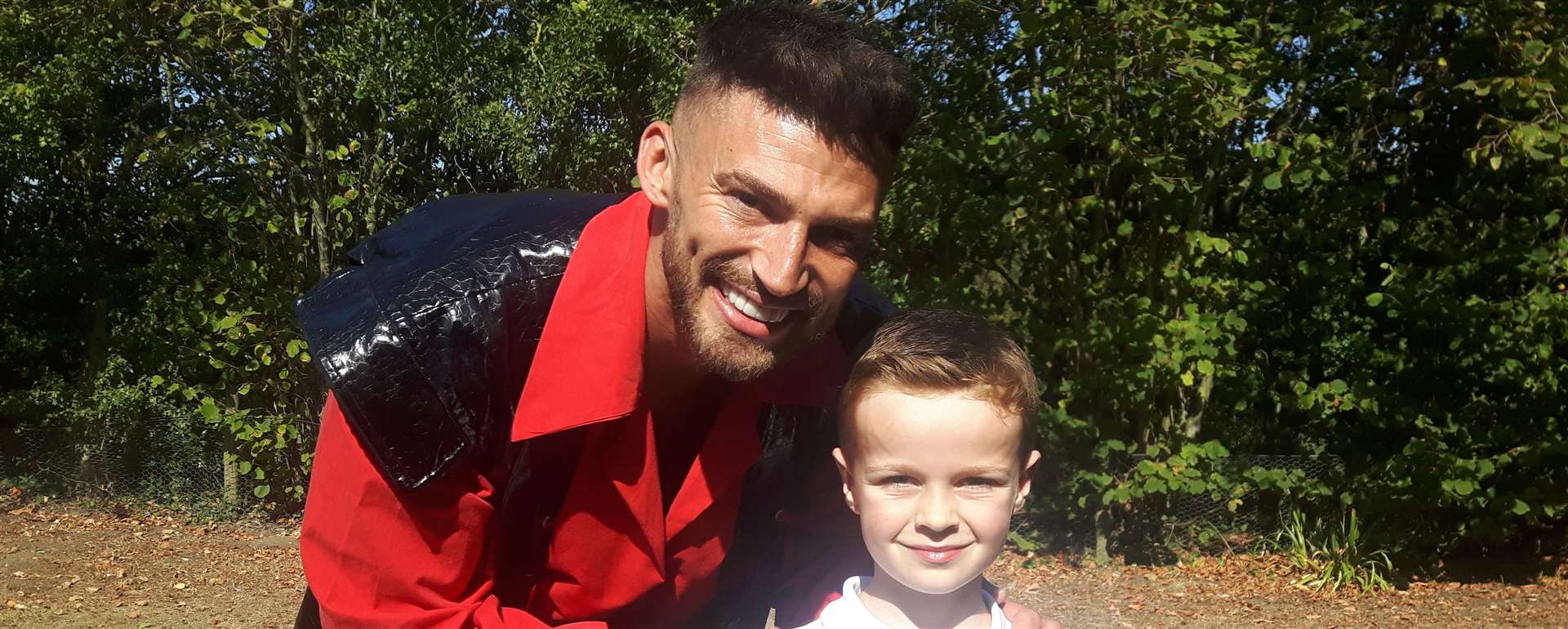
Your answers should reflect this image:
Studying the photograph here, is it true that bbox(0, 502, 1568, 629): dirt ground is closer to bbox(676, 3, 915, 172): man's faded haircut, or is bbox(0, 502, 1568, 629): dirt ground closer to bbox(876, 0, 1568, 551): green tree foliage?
bbox(876, 0, 1568, 551): green tree foliage

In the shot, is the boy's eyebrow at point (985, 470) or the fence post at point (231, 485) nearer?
the boy's eyebrow at point (985, 470)

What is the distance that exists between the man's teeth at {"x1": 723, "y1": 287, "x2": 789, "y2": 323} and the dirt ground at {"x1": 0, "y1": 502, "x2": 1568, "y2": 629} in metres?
4.38

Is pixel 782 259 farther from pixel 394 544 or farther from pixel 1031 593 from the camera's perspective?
pixel 1031 593

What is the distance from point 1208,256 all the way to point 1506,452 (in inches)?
78.0

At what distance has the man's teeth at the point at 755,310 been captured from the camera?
200cm

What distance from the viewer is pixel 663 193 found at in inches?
84.7

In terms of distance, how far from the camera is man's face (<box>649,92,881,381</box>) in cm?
193

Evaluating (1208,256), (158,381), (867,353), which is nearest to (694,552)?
(867,353)

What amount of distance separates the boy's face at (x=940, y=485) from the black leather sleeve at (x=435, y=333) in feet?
2.24

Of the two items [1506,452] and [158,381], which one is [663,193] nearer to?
[1506,452]

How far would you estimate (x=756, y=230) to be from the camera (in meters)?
1.96

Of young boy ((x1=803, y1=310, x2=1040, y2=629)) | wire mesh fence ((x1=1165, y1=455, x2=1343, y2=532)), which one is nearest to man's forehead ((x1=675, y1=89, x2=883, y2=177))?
young boy ((x1=803, y1=310, x2=1040, y2=629))

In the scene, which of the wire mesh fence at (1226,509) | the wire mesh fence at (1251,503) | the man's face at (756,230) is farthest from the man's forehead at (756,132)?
the wire mesh fence at (1251,503)

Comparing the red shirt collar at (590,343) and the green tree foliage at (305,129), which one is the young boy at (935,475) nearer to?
the red shirt collar at (590,343)
